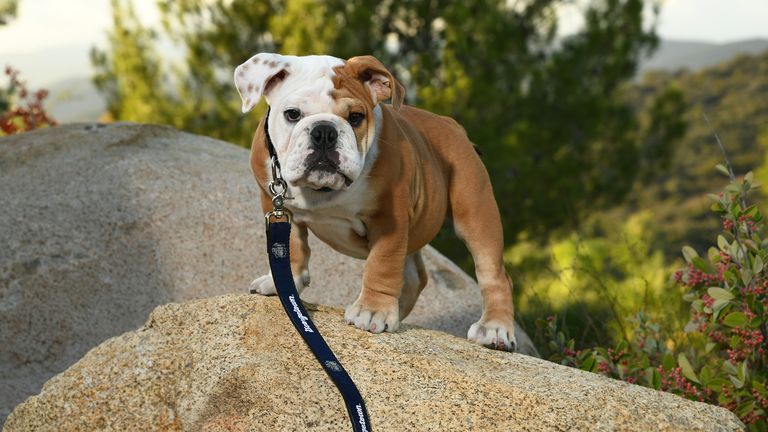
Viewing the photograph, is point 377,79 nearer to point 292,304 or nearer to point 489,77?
point 292,304

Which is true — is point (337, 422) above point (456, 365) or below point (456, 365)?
below

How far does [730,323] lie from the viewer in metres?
3.85

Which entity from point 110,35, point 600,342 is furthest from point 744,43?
point 600,342

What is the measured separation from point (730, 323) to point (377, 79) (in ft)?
6.48

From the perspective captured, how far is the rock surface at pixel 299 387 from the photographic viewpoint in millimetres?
2812

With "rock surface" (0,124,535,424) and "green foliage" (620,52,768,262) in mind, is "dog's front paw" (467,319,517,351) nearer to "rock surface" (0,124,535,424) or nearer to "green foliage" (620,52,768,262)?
"rock surface" (0,124,535,424)

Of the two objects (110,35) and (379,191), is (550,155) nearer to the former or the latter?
(110,35)

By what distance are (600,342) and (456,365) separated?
2.68m

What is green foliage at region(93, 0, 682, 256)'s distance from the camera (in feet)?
33.9

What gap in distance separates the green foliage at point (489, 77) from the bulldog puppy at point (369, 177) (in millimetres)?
6065

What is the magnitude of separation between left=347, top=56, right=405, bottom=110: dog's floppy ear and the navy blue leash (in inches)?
16.0

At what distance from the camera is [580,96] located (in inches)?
481

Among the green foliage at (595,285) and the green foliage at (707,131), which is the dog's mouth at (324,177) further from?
the green foliage at (707,131)

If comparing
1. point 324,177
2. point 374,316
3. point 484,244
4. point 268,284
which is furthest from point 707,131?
point 324,177
